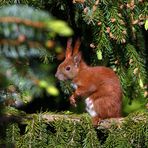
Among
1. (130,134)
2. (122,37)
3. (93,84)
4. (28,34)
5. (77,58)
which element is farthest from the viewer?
(77,58)

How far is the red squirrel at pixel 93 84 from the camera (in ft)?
10.4

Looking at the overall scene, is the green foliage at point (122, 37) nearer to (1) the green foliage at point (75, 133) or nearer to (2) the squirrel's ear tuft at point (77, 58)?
(2) the squirrel's ear tuft at point (77, 58)

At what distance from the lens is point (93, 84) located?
132 inches

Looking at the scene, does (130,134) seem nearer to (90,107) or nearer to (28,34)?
(90,107)

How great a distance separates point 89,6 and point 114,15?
0.58ft

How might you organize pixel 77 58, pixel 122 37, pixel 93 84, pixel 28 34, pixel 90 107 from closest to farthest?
pixel 28 34
pixel 122 37
pixel 90 107
pixel 93 84
pixel 77 58

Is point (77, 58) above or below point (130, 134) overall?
above

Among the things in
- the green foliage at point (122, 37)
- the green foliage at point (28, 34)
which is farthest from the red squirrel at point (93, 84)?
the green foliage at point (28, 34)

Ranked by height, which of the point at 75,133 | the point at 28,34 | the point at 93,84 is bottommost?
the point at 75,133

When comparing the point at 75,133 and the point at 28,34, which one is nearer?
the point at 28,34

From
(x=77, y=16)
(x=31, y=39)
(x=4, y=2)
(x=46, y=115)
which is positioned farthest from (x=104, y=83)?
(x=31, y=39)

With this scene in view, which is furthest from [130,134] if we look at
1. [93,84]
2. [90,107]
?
[93,84]

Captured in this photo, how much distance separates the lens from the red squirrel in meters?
3.17

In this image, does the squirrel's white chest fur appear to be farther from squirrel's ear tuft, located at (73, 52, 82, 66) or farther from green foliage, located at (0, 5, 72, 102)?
green foliage, located at (0, 5, 72, 102)
